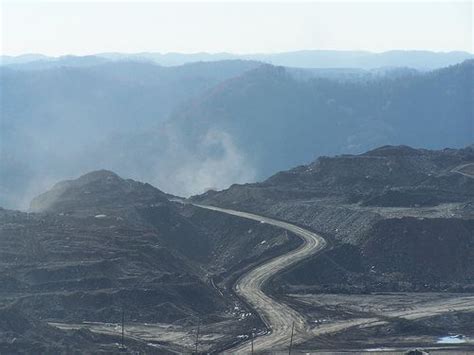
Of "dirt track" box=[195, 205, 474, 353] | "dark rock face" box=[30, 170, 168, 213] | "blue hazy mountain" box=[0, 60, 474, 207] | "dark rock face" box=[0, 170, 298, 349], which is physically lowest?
"dirt track" box=[195, 205, 474, 353]

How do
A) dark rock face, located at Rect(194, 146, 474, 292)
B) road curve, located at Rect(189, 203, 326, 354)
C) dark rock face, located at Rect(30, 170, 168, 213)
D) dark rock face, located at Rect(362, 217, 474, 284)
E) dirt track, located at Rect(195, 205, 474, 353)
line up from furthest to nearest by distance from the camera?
dark rock face, located at Rect(30, 170, 168, 213), dark rock face, located at Rect(362, 217, 474, 284), dark rock face, located at Rect(194, 146, 474, 292), dirt track, located at Rect(195, 205, 474, 353), road curve, located at Rect(189, 203, 326, 354)

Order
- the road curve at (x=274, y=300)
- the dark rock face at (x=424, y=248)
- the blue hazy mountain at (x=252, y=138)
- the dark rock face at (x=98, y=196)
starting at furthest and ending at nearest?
the blue hazy mountain at (x=252, y=138), the dark rock face at (x=98, y=196), the dark rock face at (x=424, y=248), the road curve at (x=274, y=300)

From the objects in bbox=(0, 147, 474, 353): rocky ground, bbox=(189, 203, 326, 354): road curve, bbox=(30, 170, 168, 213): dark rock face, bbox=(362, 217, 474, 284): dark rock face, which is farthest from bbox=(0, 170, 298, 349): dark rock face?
bbox=(362, 217, 474, 284): dark rock face

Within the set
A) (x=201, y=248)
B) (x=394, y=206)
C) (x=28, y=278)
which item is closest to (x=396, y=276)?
(x=394, y=206)

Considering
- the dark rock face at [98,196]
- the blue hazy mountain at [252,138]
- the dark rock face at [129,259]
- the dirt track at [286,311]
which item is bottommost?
the dirt track at [286,311]

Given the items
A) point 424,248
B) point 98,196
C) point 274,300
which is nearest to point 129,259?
point 274,300

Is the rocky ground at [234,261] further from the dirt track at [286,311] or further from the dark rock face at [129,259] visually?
the dirt track at [286,311]

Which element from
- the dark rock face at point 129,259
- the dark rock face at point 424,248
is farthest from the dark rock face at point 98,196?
the dark rock face at point 424,248

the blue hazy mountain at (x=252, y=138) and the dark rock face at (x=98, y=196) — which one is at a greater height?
the blue hazy mountain at (x=252, y=138)

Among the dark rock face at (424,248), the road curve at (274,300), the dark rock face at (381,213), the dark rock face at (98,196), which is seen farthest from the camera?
the dark rock face at (98,196)

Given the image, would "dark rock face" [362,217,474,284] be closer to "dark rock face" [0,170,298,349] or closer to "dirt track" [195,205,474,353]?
"dirt track" [195,205,474,353]
